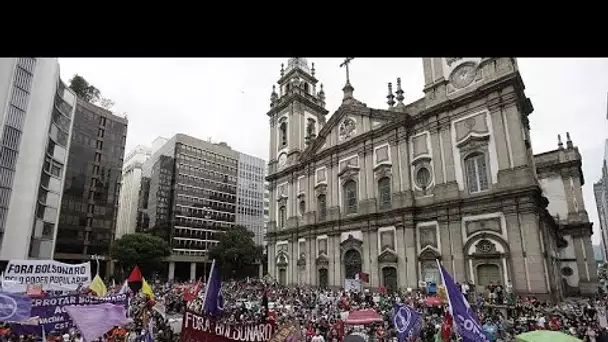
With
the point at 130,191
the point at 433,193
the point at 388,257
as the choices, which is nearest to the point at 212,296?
the point at 388,257

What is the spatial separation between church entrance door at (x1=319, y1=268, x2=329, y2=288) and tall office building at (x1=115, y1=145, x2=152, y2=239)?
55984 mm

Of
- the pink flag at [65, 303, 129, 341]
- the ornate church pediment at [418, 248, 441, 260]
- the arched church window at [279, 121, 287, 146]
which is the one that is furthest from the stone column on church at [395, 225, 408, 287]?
the pink flag at [65, 303, 129, 341]

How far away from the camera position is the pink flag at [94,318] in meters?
9.58

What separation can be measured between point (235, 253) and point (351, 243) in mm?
27112

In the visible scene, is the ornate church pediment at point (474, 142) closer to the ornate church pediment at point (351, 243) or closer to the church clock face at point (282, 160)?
the ornate church pediment at point (351, 243)

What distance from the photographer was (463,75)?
2580cm

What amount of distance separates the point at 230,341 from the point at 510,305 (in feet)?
53.6

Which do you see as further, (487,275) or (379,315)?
(487,275)

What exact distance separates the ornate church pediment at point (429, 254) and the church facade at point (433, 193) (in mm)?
73

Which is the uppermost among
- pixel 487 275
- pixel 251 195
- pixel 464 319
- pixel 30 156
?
pixel 251 195

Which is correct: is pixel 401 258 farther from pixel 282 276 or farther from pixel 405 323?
pixel 405 323
